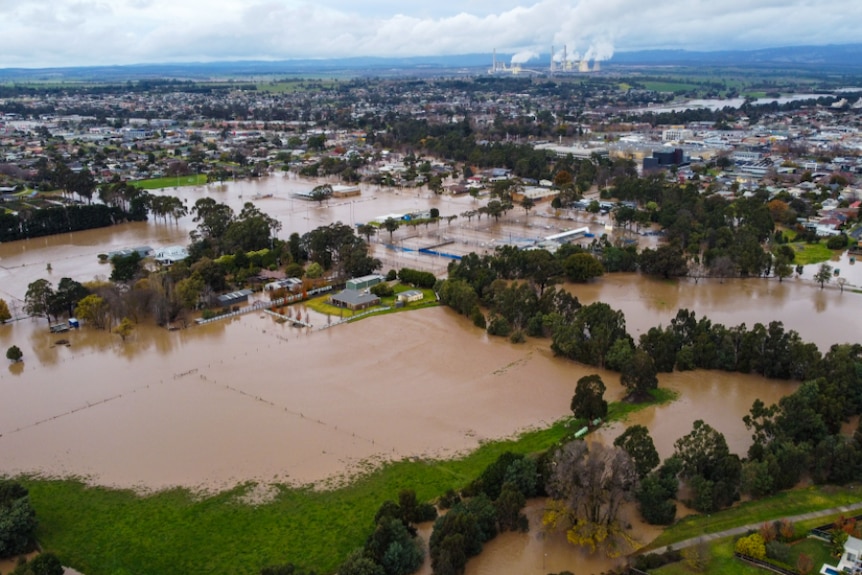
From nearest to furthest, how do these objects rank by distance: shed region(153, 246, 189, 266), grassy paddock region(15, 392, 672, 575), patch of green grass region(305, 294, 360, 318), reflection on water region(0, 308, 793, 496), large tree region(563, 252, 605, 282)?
grassy paddock region(15, 392, 672, 575)
reflection on water region(0, 308, 793, 496)
patch of green grass region(305, 294, 360, 318)
large tree region(563, 252, 605, 282)
shed region(153, 246, 189, 266)

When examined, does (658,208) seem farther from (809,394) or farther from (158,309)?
(158,309)

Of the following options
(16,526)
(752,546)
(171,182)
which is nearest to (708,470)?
(752,546)

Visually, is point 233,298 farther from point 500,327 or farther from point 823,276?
point 823,276

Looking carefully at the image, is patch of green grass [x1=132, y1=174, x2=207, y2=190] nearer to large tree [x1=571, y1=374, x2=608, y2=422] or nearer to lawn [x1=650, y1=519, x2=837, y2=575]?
large tree [x1=571, y1=374, x2=608, y2=422]

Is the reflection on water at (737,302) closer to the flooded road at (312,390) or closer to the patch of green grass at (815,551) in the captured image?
the flooded road at (312,390)

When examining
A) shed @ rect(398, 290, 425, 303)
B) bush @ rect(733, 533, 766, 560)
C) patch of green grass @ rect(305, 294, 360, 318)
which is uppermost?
shed @ rect(398, 290, 425, 303)

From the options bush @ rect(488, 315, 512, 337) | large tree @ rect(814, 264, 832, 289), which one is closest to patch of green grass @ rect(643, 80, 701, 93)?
large tree @ rect(814, 264, 832, 289)

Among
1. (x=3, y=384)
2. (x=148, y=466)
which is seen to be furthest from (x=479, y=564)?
(x=3, y=384)
